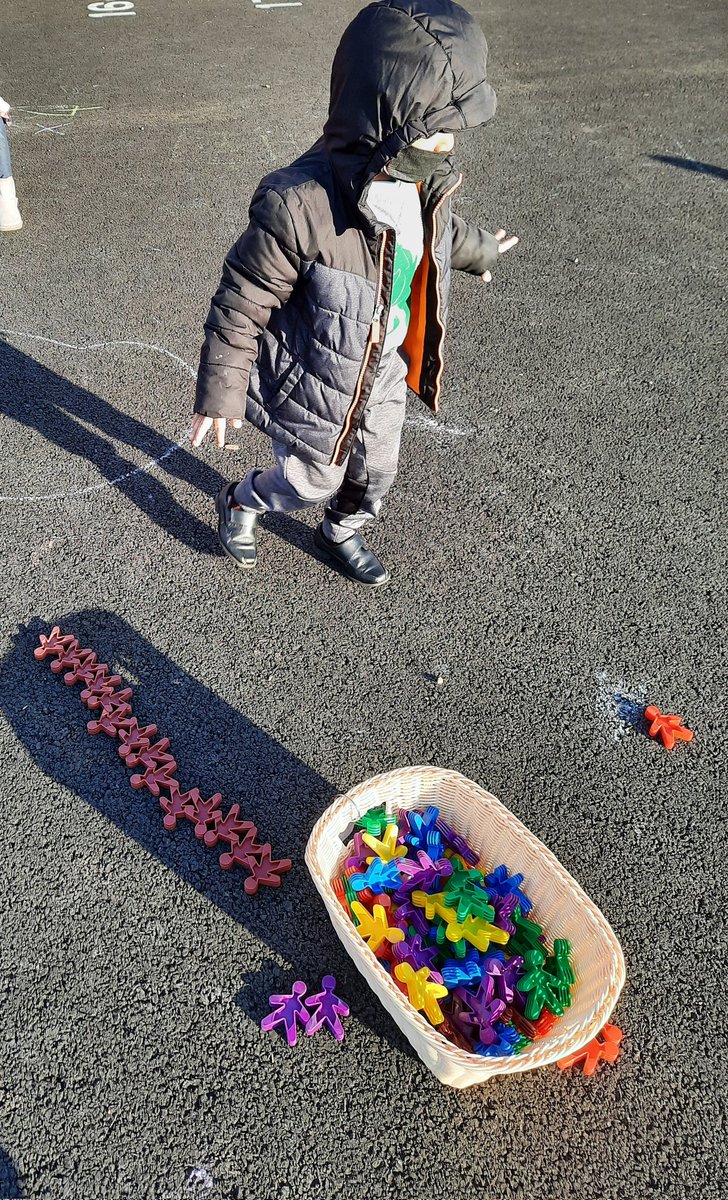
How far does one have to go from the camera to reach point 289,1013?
2426 millimetres

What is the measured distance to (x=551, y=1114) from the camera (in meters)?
2.35

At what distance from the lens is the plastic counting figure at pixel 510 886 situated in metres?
2.63

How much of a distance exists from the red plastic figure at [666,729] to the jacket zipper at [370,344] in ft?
5.03

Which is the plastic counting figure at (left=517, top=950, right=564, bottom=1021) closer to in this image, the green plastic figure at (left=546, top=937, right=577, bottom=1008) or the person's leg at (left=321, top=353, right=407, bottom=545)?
the green plastic figure at (left=546, top=937, right=577, bottom=1008)

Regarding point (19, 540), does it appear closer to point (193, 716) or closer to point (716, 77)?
point (193, 716)

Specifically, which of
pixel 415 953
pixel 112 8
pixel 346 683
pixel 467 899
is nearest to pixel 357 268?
pixel 346 683

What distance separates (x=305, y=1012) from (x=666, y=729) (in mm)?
1653

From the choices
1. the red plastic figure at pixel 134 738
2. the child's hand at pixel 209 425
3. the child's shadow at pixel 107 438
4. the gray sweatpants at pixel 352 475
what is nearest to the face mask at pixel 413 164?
the gray sweatpants at pixel 352 475

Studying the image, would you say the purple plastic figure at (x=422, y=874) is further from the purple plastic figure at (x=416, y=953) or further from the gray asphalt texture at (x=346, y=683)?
the gray asphalt texture at (x=346, y=683)

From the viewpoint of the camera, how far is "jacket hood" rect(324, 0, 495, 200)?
7.13ft

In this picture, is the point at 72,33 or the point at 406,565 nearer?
the point at 406,565

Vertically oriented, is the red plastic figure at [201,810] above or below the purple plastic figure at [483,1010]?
above

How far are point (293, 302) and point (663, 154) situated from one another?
588 centimetres


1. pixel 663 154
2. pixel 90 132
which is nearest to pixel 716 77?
pixel 663 154
